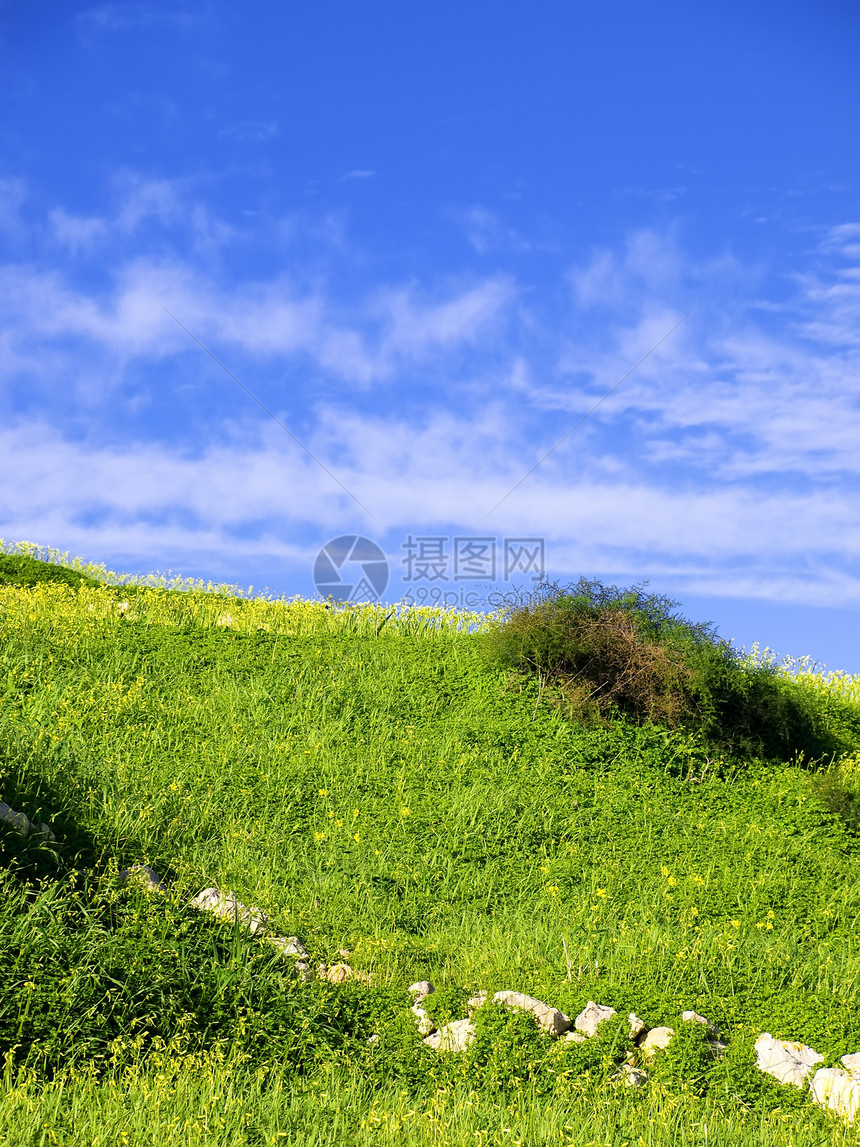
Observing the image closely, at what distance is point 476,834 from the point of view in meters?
9.88

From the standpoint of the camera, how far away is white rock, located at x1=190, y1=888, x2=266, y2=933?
6824 mm

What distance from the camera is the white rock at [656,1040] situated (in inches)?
239

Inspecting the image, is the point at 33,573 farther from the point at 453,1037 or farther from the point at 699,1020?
the point at 699,1020

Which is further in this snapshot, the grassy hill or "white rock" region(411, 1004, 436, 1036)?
"white rock" region(411, 1004, 436, 1036)

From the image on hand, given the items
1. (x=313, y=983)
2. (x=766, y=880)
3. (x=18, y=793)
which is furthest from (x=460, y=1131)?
(x=766, y=880)

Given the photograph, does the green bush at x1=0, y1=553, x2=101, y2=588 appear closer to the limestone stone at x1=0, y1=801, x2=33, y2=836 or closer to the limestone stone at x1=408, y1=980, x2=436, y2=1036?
the limestone stone at x1=0, y1=801, x2=33, y2=836

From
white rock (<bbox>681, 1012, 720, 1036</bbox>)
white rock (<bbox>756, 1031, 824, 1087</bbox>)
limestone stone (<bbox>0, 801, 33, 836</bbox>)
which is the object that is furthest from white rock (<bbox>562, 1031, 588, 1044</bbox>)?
limestone stone (<bbox>0, 801, 33, 836</bbox>)

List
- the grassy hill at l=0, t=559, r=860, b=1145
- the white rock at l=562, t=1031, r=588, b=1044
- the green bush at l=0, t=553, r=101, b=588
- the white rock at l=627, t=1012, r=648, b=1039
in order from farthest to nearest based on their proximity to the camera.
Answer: the green bush at l=0, t=553, r=101, b=588, the white rock at l=627, t=1012, r=648, b=1039, the white rock at l=562, t=1031, r=588, b=1044, the grassy hill at l=0, t=559, r=860, b=1145

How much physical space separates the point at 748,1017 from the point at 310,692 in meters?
7.53

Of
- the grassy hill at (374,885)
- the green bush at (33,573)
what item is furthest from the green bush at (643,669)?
the green bush at (33,573)

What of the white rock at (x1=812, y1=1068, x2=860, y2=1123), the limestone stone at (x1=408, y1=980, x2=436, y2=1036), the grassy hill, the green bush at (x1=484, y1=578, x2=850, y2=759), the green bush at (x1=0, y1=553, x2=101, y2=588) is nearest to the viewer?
the grassy hill

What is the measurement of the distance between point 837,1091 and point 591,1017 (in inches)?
62.4

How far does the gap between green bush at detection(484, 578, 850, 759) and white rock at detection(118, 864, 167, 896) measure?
7.12 meters

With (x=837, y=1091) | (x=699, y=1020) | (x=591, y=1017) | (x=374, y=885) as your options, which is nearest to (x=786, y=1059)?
(x=837, y=1091)
